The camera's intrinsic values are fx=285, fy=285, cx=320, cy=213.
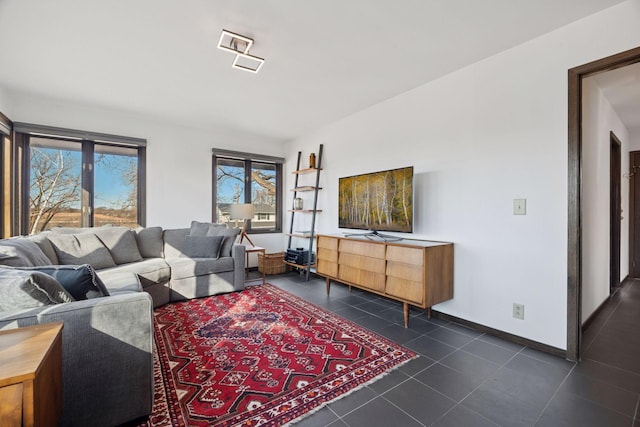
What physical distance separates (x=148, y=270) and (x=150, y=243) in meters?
0.78

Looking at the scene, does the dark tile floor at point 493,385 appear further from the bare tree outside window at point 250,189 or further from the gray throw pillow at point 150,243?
the bare tree outside window at point 250,189

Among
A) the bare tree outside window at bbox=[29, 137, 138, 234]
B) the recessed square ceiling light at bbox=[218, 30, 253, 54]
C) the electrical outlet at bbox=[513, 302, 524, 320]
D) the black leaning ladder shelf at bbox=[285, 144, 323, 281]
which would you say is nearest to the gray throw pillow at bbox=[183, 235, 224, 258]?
the bare tree outside window at bbox=[29, 137, 138, 234]

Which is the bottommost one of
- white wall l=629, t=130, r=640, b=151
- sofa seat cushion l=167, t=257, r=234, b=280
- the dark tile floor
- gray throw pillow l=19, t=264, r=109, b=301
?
the dark tile floor

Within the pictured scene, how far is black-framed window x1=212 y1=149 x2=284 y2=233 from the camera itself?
197 inches

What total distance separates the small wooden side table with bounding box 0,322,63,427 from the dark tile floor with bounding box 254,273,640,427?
40.9 inches

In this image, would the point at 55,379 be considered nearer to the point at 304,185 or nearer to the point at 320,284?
the point at 320,284

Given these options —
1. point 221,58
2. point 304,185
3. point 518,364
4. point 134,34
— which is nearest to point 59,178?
point 134,34

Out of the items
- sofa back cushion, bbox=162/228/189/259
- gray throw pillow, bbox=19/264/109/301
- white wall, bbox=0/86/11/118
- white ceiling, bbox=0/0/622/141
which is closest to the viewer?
gray throw pillow, bbox=19/264/109/301

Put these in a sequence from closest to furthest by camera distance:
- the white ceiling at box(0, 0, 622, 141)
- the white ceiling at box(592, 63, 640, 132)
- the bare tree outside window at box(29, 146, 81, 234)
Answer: the white ceiling at box(0, 0, 622, 141)
the white ceiling at box(592, 63, 640, 132)
the bare tree outside window at box(29, 146, 81, 234)

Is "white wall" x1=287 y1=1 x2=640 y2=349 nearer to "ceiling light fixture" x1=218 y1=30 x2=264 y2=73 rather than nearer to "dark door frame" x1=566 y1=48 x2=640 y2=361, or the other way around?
"dark door frame" x1=566 y1=48 x2=640 y2=361

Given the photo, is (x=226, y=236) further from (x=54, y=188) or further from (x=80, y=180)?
(x=54, y=188)

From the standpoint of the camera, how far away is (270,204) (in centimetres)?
563

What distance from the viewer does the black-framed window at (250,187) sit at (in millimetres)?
5016

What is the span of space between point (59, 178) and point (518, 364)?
541 cm
